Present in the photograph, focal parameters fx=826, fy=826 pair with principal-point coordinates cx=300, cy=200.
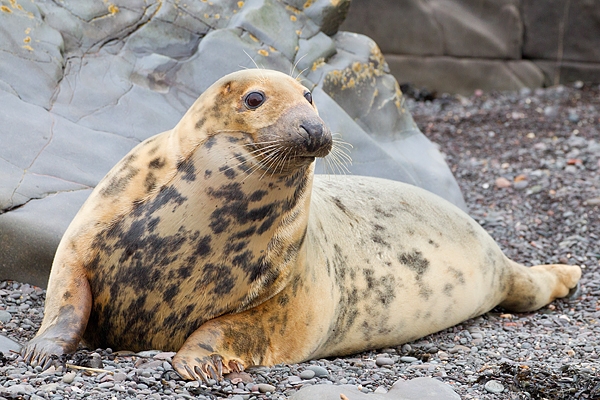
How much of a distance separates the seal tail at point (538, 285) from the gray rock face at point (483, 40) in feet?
22.1

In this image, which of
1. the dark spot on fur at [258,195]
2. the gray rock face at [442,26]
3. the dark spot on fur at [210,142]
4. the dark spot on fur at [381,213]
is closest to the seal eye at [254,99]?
the dark spot on fur at [210,142]

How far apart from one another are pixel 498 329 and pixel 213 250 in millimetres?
1955

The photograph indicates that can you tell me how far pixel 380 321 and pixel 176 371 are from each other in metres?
1.27

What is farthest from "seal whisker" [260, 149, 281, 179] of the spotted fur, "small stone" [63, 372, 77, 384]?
"small stone" [63, 372, 77, 384]

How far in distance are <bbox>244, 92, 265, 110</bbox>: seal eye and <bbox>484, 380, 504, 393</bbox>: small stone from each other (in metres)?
1.33

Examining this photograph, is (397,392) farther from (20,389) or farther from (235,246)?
(20,389)

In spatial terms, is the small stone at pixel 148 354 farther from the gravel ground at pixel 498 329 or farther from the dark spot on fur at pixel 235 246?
the dark spot on fur at pixel 235 246

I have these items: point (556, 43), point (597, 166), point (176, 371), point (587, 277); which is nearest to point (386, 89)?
point (587, 277)

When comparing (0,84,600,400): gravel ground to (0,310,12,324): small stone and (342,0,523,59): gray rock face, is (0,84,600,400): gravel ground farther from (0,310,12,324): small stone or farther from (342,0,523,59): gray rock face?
(342,0,523,59): gray rock face

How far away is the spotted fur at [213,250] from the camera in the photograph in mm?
2840

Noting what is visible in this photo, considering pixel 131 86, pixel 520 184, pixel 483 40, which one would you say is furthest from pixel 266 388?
pixel 483 40

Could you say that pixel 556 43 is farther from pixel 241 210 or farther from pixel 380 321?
pixel 241 210

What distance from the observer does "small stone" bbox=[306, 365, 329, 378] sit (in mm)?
3038

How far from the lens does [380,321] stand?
3756 millimetres
